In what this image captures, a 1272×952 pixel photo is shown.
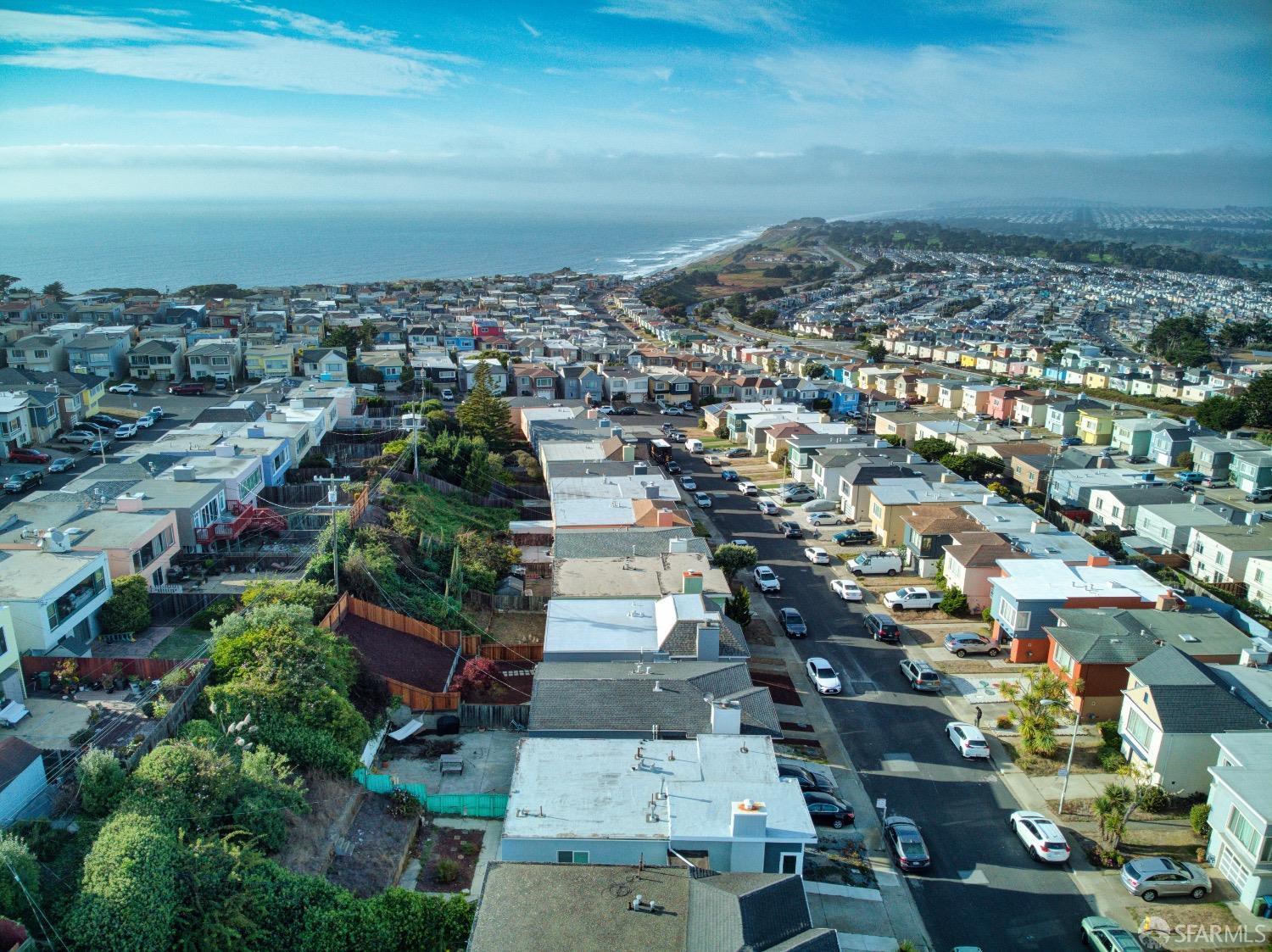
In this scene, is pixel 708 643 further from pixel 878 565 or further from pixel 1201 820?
pixel 878 565

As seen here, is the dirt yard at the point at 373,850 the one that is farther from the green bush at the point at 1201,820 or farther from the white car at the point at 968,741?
the green bush at the point at 1201,820

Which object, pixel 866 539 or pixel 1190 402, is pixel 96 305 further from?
→ pixel 1190 402

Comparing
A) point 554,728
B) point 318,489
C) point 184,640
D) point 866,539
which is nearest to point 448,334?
point 318,489

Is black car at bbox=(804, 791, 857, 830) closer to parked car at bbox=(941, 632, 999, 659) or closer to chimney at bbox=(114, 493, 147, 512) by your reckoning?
parked car at bbox=(941, 632, 999, 659)

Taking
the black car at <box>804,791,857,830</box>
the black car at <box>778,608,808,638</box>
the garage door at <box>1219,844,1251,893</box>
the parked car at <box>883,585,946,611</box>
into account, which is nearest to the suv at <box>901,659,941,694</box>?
the black car at <box>778,608,808,638</box>

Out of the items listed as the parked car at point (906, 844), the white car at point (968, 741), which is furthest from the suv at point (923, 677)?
the parked car at point (906, 844)

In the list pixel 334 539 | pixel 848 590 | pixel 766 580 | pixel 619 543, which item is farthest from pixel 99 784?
pixel 848 590
